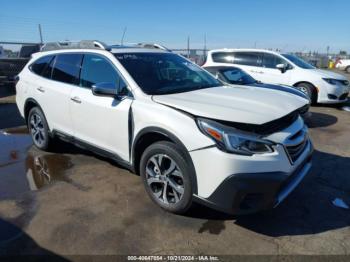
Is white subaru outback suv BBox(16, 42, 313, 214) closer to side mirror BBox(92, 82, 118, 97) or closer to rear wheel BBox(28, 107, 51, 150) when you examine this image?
side mirror BBox(92, 82, 118, 97)

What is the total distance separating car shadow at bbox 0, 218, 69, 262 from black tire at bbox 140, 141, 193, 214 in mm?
1156

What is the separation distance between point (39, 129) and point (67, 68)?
139cm

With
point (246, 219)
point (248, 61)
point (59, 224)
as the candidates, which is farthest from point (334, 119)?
point (59, 224)

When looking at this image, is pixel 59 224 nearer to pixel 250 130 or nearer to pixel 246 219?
pixel 246 219

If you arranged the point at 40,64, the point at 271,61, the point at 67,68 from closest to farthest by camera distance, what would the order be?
1. the point at 67,68
2. the point at 40,64
3. the point at 271,61

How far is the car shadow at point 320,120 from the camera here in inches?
294

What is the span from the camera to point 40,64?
5.41m

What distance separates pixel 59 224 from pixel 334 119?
23.7 ft

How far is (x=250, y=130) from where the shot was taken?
2898 millimetres

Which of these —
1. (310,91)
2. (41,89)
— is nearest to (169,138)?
(41,89)

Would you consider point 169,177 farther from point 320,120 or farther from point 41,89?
point 320,120

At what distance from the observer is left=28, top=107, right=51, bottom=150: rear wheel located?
206 inches

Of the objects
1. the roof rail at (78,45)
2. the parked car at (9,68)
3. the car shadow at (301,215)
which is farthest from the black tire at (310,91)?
the parked car at (9,68)

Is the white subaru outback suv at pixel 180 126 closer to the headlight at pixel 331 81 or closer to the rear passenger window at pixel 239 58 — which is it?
the headlight at pixel 331 81
